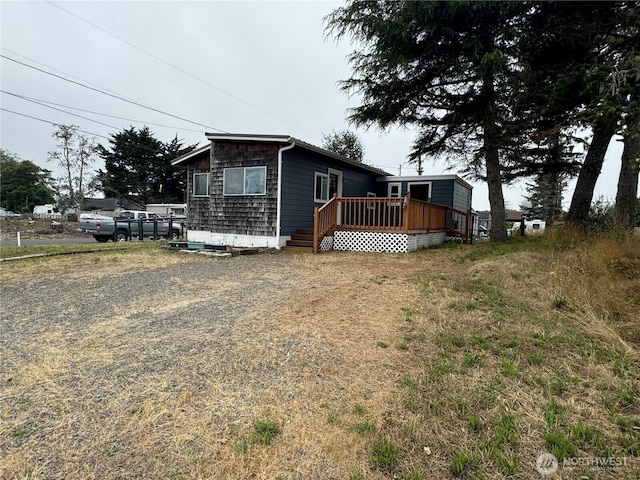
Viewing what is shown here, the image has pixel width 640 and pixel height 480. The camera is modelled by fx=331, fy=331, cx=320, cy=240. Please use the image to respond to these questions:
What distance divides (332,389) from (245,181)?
30.8ft

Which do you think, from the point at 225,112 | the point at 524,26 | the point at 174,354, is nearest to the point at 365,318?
the point at 174,354

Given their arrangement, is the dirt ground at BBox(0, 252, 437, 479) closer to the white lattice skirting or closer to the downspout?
the white lattice skirting

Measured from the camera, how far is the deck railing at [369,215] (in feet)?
32.8

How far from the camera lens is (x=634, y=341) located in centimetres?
311

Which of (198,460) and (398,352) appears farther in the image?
(398,352)

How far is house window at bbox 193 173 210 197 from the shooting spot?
1258 centimetres

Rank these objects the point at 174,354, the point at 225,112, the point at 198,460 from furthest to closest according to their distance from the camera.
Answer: the point at 225,112 < the point at 174,354 < the point at 198,460

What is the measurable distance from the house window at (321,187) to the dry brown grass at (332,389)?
7735 mm

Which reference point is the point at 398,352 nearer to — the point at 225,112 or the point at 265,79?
the point at 265,79

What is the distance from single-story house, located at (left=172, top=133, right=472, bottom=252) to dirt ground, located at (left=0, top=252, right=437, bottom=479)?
5.05 m

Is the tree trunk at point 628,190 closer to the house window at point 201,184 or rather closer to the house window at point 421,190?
the house window at point 421,190

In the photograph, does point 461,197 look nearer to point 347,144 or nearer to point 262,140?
point 262,140

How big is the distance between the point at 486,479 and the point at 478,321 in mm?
2353

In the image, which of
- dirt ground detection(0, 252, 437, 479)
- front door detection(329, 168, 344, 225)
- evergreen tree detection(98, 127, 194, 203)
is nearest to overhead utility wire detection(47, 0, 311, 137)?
front door detection(329, 168, 344, 225)
